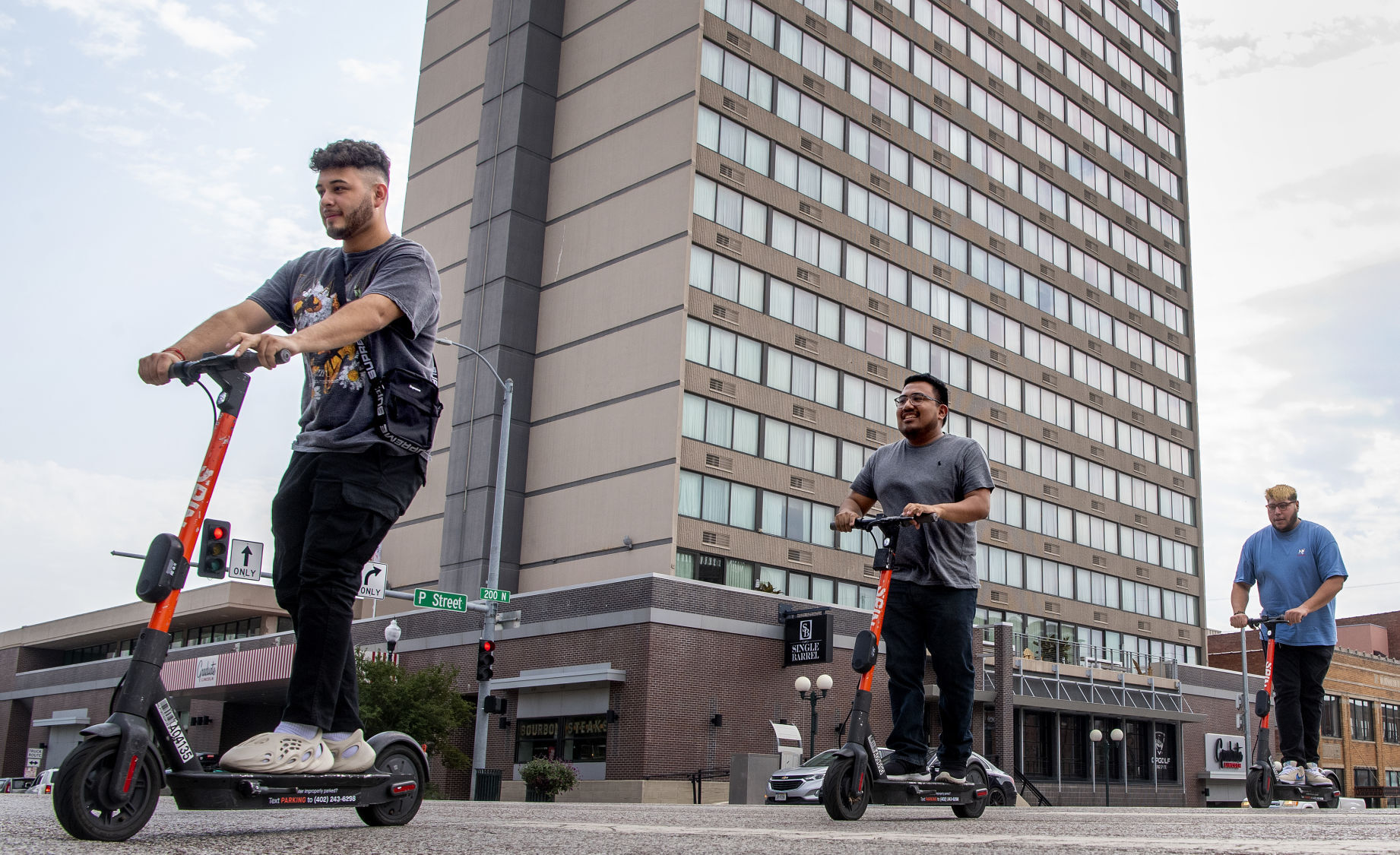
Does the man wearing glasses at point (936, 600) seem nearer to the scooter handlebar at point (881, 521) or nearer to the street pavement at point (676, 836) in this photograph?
the scooter handlebar at point (881, 521)

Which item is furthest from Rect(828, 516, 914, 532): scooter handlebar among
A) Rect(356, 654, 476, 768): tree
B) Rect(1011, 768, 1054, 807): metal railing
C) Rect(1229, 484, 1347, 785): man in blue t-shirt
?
Rect(1011, 768, 1054, 807): metal railing

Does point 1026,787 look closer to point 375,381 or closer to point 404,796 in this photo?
point 404,796

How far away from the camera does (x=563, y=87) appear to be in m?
46.2

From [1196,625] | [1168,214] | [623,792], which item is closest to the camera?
[623,792]

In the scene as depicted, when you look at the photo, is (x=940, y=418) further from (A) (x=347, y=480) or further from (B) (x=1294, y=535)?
(B) (x=1294, y=535)

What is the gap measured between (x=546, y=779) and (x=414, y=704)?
4.61 m

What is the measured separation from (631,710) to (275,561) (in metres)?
30.8

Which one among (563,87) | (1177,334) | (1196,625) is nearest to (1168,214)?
(1177,334)

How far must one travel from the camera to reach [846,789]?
5738 mm

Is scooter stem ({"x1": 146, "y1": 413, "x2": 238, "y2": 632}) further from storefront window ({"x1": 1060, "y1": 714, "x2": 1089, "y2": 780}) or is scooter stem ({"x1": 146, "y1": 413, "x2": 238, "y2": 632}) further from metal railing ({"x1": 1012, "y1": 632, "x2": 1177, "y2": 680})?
storefront window ({"x1": 1060, "y1": 714, "x2": 1089, "y2": 780})

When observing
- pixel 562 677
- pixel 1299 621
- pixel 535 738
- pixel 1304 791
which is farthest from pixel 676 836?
pixel 535 738

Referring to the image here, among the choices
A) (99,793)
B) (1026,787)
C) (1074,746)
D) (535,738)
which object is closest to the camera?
(99,793)

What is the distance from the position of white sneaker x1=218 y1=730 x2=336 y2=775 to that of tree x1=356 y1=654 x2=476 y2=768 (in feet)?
88.1

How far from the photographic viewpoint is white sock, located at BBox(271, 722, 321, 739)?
403cm
